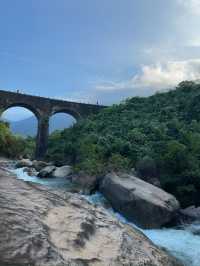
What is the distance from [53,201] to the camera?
235 inches

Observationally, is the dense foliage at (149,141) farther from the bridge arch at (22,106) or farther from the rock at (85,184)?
the bridge arch at (22,106)

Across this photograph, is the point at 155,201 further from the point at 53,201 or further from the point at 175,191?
the point at 53,201

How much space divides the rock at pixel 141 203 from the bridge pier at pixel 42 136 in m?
29.2

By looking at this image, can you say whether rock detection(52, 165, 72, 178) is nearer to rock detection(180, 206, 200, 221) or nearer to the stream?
the stream

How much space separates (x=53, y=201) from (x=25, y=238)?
4.93 feet

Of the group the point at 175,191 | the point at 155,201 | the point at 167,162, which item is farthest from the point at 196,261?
the point at 167,162

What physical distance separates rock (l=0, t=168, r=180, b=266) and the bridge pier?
3842 centimetres

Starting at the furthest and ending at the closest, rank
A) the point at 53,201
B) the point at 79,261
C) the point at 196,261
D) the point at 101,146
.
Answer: the point at 101,146
the point at 196,261
the point at 53,201
the point at 79,261

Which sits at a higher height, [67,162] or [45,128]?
[45,128]

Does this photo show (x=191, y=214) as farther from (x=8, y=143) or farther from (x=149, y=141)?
(x=8, y=143)

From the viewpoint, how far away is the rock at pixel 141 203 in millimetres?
13930

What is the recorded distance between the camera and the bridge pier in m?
44.4

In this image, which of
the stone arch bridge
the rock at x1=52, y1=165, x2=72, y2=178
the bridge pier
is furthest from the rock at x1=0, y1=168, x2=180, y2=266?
the bridge pier

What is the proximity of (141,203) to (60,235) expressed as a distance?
9.60 meters
